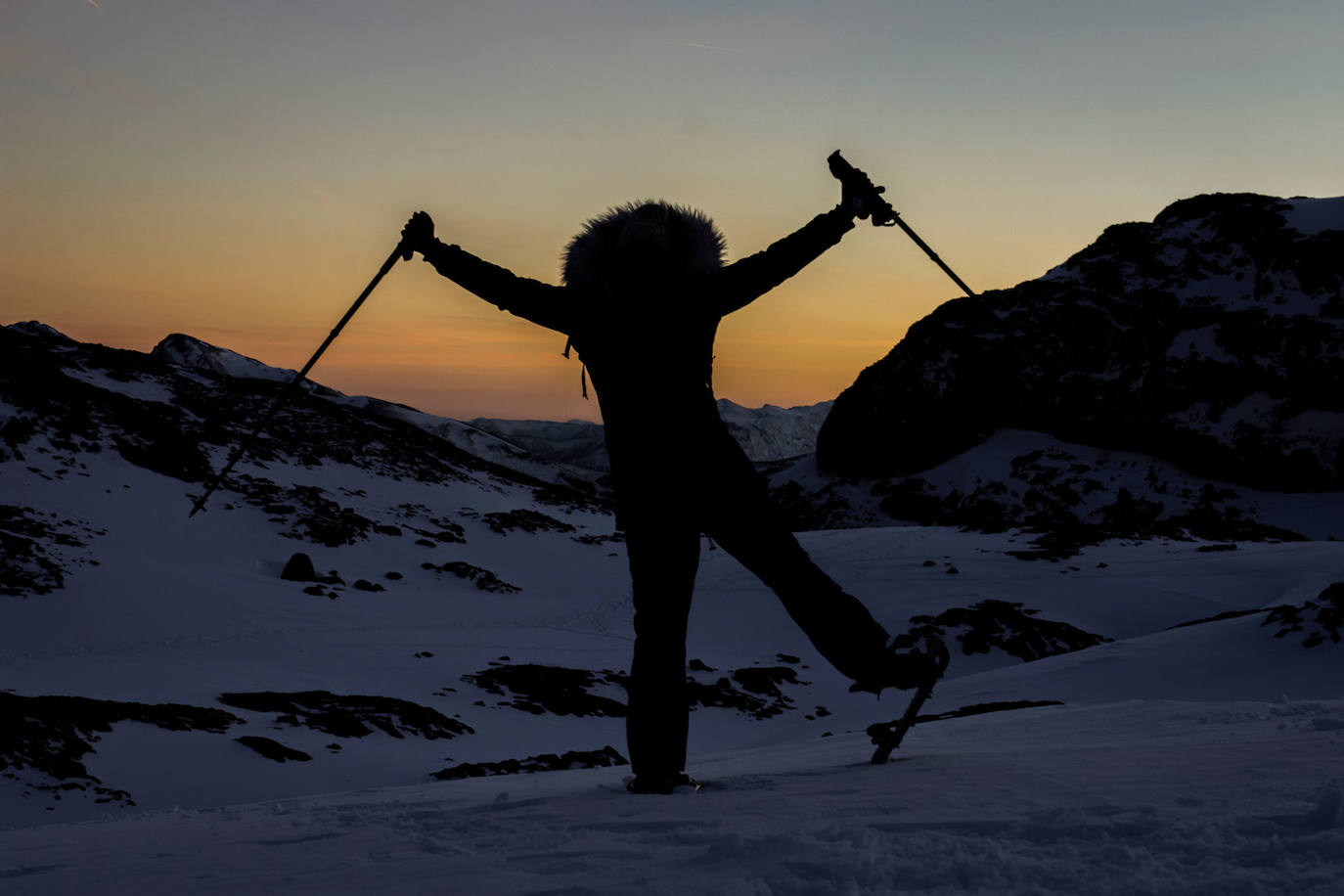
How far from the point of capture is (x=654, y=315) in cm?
398

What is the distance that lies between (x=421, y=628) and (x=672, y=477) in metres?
17.6

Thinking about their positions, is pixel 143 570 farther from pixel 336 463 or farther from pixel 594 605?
pixel 336 463

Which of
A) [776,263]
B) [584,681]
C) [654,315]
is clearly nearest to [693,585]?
[654,315]

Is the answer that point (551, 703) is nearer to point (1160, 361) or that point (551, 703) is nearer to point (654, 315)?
point (654, 315)

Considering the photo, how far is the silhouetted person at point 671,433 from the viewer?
12.6ft

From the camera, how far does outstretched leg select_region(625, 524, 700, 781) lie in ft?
12.5

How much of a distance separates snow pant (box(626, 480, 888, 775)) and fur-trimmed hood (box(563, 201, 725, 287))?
3.51ft

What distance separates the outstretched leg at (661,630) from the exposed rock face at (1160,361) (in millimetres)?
35169

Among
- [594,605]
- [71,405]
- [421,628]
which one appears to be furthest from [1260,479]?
[71,405]

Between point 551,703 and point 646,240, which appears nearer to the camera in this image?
point 646,240

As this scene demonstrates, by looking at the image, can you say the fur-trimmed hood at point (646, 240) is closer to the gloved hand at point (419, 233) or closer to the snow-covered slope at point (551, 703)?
the gloved hand at point (419, 233)

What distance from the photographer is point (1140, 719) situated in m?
4.80

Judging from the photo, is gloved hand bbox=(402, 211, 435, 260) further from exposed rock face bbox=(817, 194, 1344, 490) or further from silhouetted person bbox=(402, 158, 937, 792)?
exposed rock face bbox=(817, 194, 1344, 490)

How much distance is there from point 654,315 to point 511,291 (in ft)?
2.23
